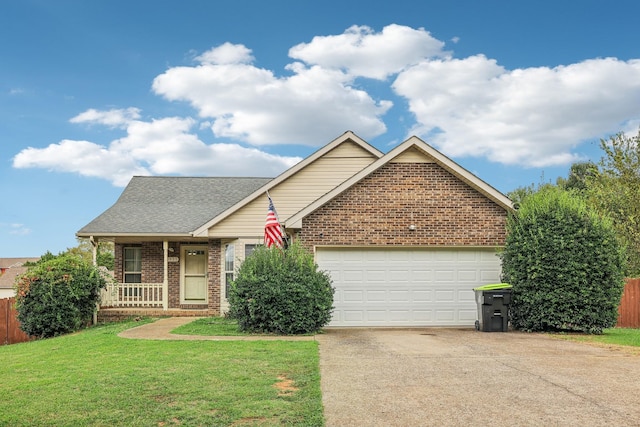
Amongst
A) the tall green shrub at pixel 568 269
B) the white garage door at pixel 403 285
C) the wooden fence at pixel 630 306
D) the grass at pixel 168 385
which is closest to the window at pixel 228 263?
the white garage door at pixel 403 285

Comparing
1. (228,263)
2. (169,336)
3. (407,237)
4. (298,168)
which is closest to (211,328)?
(169,336)

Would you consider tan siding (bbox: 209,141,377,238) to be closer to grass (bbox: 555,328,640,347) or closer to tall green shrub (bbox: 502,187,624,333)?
tall green shrub (bbox: 502,187,624,333)

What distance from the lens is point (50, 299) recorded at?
750 inches

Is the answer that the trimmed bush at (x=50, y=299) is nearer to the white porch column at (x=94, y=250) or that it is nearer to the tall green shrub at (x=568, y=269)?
the white porch column at (x=94, y=250)

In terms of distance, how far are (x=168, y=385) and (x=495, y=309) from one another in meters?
9.52

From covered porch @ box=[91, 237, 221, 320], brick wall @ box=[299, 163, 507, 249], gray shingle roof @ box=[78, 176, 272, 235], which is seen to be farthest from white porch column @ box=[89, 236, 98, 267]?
brick wall @ box=[299, 163, 507, 249]

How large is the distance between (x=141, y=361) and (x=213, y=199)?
546 inches

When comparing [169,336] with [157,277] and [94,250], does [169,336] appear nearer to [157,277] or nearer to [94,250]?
[157,277]

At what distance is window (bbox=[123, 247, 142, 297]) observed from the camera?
74.5ft

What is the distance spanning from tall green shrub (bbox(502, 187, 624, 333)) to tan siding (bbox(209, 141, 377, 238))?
734cm

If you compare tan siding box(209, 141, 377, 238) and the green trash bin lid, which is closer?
the green trash bin lid

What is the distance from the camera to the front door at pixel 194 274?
22344mm

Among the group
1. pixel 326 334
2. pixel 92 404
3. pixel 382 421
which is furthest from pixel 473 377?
pixel 326 334

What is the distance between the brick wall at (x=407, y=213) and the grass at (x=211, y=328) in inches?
120
